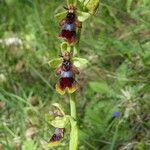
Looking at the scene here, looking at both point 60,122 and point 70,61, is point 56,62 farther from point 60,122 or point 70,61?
point 60,122

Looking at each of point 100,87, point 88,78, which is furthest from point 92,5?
point 88,78

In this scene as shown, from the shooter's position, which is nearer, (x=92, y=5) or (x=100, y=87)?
(x=92, y=5)

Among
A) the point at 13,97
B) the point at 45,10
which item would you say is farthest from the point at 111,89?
the point at 45,10

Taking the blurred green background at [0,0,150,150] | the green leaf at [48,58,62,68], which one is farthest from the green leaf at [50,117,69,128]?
the blurred green background at [0,0,150,150]

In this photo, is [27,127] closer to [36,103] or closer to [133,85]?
[36,103]

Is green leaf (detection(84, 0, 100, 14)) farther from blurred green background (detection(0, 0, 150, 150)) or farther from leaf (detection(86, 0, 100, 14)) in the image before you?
blurred green background (detection(0, 0, 150, 150))

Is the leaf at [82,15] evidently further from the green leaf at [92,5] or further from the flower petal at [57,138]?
the flower petal at [57,138]
